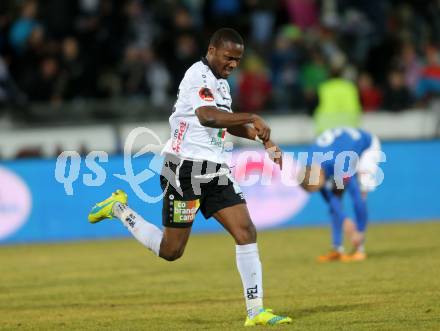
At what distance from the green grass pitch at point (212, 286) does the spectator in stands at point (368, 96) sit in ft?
13.3

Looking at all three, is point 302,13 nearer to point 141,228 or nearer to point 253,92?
point 253,92

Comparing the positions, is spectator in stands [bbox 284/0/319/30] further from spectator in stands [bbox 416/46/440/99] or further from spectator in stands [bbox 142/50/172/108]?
spectator in stands [bbox 142/50/172/108]

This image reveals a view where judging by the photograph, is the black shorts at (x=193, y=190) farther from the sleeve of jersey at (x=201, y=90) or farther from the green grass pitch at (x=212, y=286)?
the green grass pitch at (x=212, y=286)

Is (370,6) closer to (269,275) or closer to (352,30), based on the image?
(352,30)

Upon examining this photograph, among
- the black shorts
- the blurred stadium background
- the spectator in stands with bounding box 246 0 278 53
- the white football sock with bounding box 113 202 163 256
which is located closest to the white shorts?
the blurred stadium background

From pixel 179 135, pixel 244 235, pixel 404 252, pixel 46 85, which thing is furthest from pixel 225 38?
pixel 46 85

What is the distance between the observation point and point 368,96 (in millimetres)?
21000

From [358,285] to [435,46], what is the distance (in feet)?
40.7

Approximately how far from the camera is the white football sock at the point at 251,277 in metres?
8.66

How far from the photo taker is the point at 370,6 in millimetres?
23438

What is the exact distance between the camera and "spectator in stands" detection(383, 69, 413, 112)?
67.8 feet

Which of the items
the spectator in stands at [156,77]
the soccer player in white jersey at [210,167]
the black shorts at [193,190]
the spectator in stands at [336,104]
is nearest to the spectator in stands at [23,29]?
the spectator in stands at [156,77]

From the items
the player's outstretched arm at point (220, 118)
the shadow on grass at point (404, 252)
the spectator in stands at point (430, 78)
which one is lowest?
the shadow on grass at point (404, 252)

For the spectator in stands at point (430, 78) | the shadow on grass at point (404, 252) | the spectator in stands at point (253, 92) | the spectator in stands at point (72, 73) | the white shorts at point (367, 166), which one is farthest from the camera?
the spectator in stands at point (430, 78)
